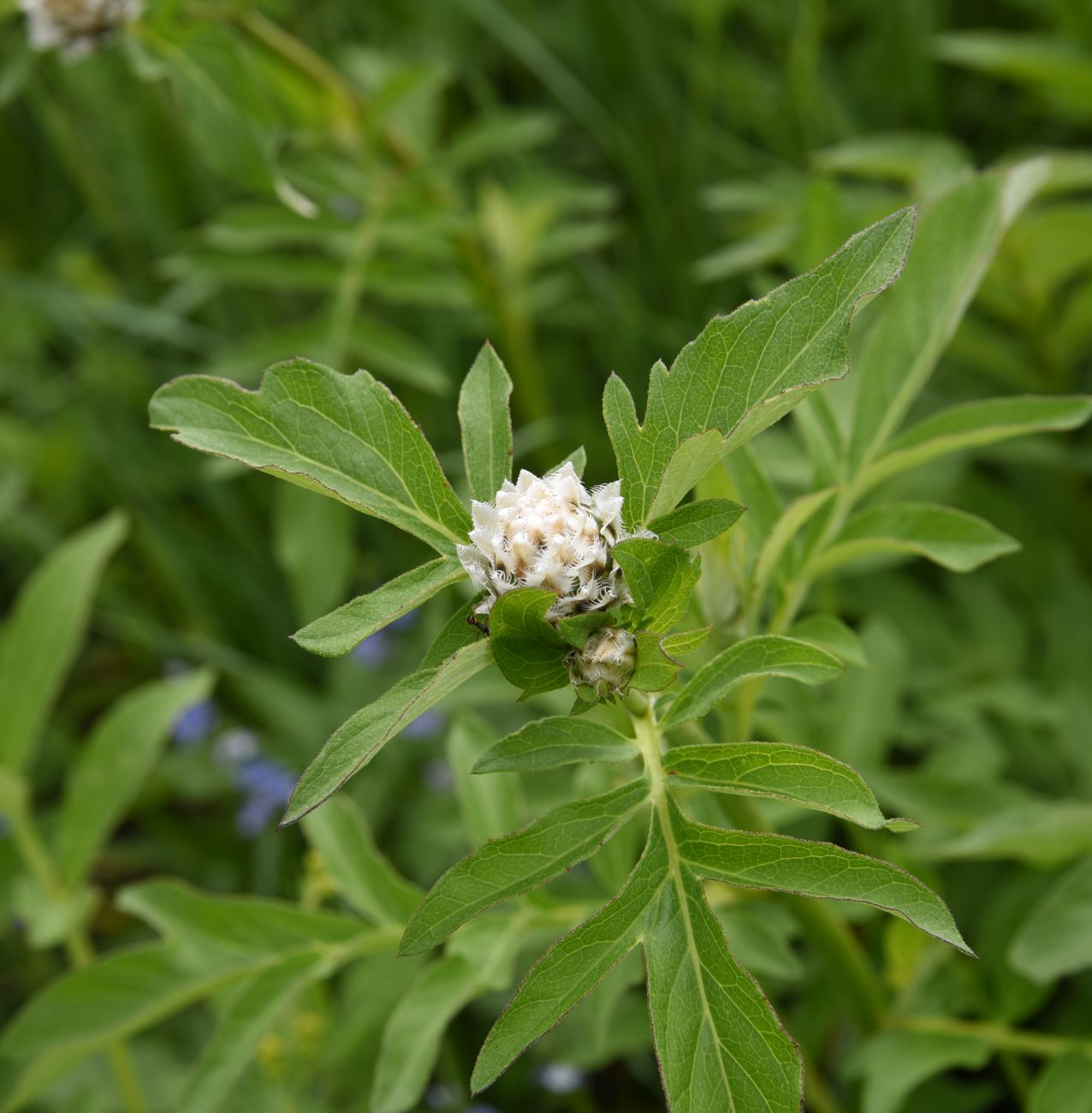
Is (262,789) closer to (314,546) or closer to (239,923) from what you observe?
(314,546)

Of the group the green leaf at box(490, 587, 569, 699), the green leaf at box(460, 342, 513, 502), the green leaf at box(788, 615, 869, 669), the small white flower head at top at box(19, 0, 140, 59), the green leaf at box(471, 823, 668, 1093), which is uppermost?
the small white flower head at top at box(19, 0, 140, 59)

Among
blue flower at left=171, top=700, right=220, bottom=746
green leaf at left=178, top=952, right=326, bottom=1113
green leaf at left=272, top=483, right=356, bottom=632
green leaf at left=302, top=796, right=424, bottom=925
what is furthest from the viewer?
blue flower at left=171, top=700, right=220, bottom=746

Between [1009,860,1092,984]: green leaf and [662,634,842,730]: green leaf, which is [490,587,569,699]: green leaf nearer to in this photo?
[662,634,842,730]: green leaf

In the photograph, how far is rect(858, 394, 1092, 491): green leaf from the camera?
970 millimetres

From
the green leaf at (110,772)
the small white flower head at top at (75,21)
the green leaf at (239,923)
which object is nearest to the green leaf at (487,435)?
the green leaf at (239,923)

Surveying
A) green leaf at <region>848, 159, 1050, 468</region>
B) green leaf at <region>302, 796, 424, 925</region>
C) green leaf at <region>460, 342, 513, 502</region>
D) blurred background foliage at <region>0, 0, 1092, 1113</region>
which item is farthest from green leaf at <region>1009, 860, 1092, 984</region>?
green leaf at <region>460, 342, 513, 502</region>

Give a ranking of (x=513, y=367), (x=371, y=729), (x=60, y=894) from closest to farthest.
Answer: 1. (x=371, y=729)
2. (x=60, y=894)
3. (x=513, y=367)

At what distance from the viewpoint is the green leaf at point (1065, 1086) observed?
3.53 ft

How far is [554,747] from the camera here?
0.76 m

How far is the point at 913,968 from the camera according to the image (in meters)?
1.19

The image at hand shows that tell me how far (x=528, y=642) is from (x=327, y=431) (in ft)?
0.60

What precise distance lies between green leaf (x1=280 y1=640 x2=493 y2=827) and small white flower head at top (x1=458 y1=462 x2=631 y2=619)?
5cm

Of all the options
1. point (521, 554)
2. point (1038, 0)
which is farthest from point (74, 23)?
point (1038, 0)

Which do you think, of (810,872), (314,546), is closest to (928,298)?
(810,872)
